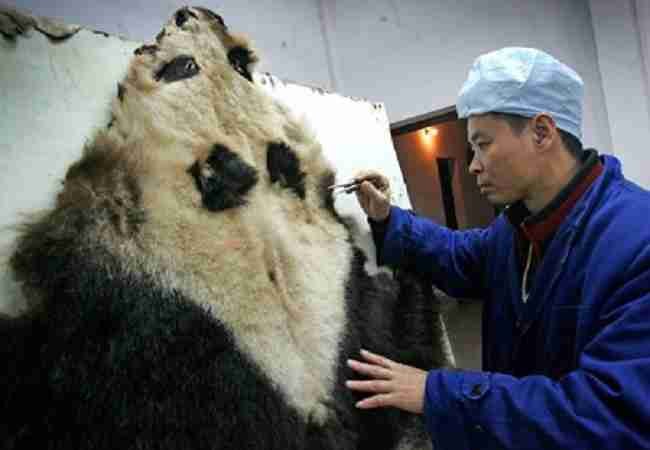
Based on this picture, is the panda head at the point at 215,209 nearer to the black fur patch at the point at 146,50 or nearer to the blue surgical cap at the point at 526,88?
the black fur patch at the point at 146,50

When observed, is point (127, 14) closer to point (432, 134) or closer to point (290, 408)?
point (290, 408)

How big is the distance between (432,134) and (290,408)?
149cm

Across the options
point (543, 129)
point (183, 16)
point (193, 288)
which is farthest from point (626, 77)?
point (193, 288)

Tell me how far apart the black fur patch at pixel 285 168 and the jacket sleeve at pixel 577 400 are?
1.57 feet

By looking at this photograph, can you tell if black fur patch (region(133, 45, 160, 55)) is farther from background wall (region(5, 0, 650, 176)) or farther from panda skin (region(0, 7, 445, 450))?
background wall (region(5, 0, 650, 176))

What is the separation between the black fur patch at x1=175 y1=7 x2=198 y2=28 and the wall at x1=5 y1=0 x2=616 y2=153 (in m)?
0.82

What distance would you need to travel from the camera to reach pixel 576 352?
875 millimetres

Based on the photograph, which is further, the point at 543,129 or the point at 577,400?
the point at 543,129

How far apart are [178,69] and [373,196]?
1.79 ft

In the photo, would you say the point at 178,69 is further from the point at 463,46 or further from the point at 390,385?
the point at 463,46

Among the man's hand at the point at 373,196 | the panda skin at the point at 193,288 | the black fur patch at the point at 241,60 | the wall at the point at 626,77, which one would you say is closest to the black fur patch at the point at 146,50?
the panda skin at the point at 193,288

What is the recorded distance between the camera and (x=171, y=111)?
2.69 ft

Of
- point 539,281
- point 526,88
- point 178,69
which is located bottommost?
point 539,281

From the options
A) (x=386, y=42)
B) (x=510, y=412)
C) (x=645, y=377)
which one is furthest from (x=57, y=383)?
(x=386, y=42)
